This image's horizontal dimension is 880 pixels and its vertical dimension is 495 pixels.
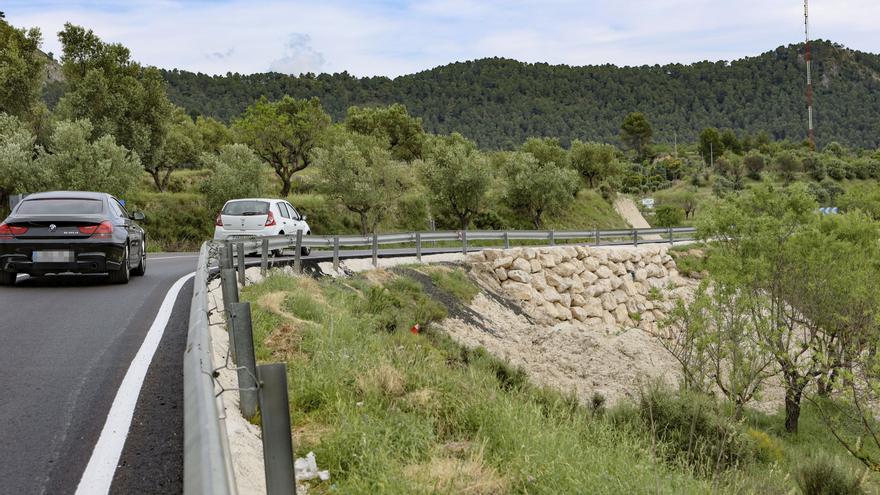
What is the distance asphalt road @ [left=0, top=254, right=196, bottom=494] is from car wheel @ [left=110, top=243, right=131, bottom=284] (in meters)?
1.25

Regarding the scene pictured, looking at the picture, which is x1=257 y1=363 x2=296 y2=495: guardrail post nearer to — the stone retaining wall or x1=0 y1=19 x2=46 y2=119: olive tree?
the stone retaining wall

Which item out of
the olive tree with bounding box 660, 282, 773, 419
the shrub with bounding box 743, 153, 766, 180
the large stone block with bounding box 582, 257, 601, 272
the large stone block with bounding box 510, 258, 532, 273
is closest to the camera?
the olive tree with bounding box 660, 282, 773, 419

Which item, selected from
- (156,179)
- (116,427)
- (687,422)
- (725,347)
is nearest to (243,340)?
(116,427)

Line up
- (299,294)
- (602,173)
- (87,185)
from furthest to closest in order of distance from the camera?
(602,173)
(87,185)
(299,294)

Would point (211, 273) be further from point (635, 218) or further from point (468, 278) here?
point (635, 218)

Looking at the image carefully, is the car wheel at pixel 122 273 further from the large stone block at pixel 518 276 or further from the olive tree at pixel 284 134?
the olive tree at pixel 284 134

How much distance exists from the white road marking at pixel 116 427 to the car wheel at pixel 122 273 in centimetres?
476

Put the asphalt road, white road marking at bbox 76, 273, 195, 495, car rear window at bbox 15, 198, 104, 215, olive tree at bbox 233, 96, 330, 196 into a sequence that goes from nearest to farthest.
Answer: white road marking at bbox 76, 273, 195, 495 < the asphalt road < car rear window at bbox 15, 198, 104, 215 < olive tree at bbox 233, 96, 330, 196

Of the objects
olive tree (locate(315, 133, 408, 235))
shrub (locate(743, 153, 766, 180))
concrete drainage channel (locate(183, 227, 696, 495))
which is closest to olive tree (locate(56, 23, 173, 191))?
olive tree (locate(315, 133, 408, 235))

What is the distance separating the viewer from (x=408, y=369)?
23.2 feet

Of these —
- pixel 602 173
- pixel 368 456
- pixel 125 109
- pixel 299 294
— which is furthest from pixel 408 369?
pixel 602 173

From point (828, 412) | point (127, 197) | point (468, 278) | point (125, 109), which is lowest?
point (828, 412)

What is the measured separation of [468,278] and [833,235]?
1342 cm

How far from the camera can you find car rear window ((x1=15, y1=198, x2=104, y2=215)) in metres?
11.9
